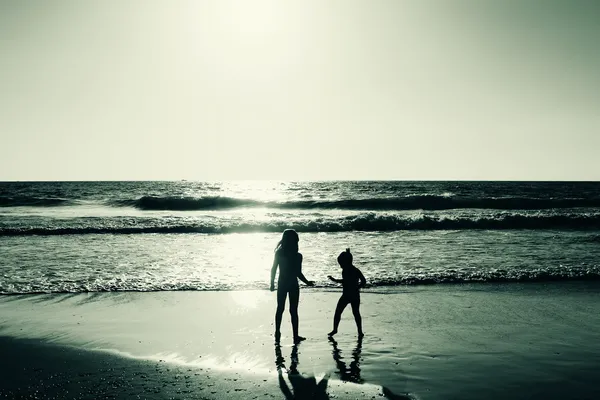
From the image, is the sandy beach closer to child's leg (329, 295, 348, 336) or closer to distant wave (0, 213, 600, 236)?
child's leg (329, 295, 348, 336)

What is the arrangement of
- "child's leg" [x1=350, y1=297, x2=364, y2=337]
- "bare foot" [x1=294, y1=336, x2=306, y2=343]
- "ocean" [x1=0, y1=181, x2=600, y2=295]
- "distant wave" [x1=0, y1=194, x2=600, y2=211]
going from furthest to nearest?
"distant wave" [x1=0, y1=194, x2=600, y2=211], "ocean" [x1=0, y1=181, x2=600, y2=295], "child's leg" [x1=350, y1=297, x2=364, y2=337], "bare foot" [x1=294, y1=336, x2=306, y2=343]

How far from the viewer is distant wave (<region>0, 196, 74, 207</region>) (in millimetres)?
46928

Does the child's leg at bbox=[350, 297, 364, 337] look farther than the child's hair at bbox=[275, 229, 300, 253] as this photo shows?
Yes

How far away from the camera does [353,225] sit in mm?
27766

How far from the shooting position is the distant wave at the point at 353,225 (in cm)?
2489

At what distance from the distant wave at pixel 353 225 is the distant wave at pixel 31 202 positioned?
24456 mm

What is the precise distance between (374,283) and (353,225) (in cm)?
1571

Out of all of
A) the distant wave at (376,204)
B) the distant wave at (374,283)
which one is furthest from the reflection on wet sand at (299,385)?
the distant wave at (376,204)

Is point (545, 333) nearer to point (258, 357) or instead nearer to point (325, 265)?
point (258, 357)

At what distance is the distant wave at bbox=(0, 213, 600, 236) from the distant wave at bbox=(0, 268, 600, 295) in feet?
44.4

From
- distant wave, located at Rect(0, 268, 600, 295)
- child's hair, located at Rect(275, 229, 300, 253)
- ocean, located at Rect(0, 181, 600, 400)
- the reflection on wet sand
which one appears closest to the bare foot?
ocean, located at Rect(0, 181, 600, 400)

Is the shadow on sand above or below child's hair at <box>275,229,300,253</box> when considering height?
below

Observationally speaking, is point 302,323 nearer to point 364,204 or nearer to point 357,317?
point 357,317

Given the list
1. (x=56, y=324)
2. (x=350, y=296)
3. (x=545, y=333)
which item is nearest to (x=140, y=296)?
(x=56, y=324)
